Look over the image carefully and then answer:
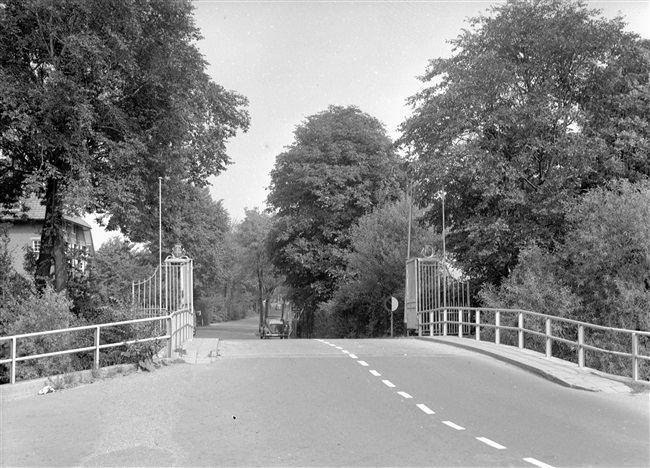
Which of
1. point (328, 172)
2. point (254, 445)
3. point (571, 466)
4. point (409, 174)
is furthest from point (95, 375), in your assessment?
point (328, 172)

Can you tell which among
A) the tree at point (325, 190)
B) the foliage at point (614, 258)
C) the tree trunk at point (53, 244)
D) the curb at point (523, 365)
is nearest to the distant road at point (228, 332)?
the tree at point (325, 190)

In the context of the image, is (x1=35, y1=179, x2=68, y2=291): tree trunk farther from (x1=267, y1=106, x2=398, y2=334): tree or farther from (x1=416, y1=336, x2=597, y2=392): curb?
(x1=267, y1=106, x2=398, y2=334): tree

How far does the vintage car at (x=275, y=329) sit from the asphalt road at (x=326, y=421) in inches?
1461

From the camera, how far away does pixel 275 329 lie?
52250 millimetres

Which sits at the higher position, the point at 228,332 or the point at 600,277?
the point at 600,277

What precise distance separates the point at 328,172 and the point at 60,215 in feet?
70.3

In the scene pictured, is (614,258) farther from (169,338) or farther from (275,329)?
(275,329)

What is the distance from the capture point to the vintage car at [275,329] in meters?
51.8

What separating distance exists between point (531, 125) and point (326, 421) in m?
21.6

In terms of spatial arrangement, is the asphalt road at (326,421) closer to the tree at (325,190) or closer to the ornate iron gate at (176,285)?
the ornate iron gate at (176,285)

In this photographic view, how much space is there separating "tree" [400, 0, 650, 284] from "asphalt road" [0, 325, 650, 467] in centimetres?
1432

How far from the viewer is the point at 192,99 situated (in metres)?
25.5

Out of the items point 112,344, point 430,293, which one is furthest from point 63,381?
point 430,293

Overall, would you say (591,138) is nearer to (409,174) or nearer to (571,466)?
(409,174)
